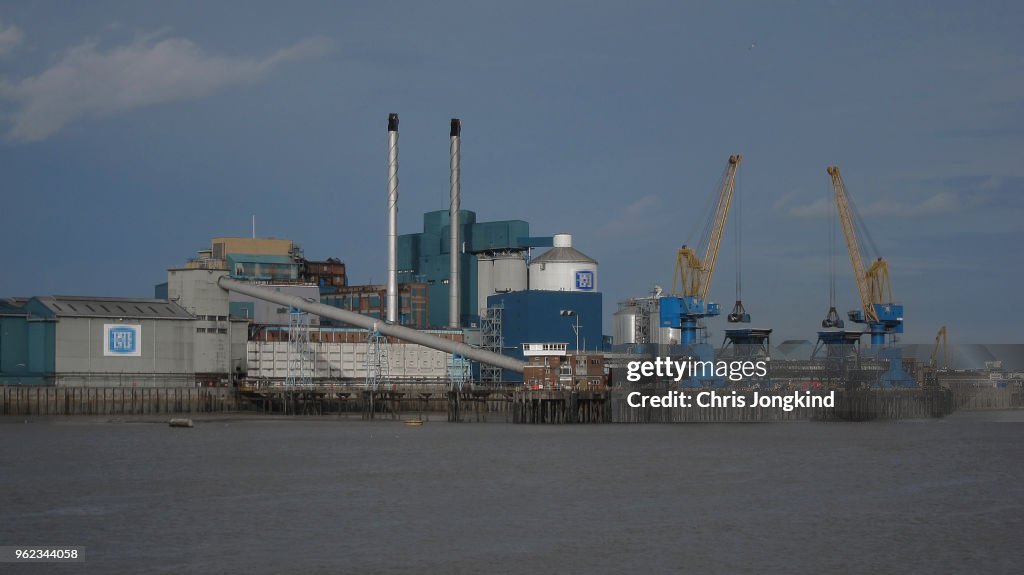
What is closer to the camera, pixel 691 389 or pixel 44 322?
pixel 691 389

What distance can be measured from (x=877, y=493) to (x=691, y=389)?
51733 millimetres

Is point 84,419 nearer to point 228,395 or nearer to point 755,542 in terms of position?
point 228,395

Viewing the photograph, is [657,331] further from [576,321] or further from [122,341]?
[122,341]

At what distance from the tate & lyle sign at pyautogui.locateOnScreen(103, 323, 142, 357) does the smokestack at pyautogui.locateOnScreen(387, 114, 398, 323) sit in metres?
26.2

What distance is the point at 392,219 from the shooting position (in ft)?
478

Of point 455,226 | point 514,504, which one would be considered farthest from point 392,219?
point 514,504

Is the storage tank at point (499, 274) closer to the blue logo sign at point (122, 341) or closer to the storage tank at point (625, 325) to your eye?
the storage tank at point (625, 325)

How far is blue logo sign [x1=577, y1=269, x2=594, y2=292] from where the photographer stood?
16188 centimetres

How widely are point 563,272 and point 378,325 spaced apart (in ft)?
113

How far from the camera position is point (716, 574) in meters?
38.5

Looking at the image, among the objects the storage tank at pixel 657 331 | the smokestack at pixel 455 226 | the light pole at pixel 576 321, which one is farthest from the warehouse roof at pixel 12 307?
the storage tank at pixel 657 331

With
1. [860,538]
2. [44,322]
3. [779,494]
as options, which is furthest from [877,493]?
[44,322]

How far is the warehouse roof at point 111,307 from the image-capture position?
122 m

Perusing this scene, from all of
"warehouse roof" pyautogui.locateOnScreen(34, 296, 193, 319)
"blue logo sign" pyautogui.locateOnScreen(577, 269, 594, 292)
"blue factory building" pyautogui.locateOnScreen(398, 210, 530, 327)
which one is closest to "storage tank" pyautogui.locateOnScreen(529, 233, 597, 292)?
"blue logo sign" pyautogui.locateOnScreen(577, 269, 594, 292)
